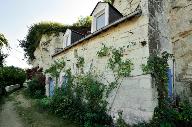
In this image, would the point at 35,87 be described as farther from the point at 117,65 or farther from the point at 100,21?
the point at 117,65

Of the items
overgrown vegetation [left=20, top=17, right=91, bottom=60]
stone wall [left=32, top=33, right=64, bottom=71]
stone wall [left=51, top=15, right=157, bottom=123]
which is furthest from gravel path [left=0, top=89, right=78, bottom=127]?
overgrown vegetation [left=20, top=17, right=91, bottom=60]

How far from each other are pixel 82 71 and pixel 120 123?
3985 mm

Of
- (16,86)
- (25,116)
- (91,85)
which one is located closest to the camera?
(91,85)

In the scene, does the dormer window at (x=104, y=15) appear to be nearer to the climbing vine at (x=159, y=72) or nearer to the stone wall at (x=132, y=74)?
the stone wall at (x=132, y=74)

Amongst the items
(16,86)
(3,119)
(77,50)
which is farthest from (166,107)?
(16,86)

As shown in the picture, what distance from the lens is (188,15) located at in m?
10.3

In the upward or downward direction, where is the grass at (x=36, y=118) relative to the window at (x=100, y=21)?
downward

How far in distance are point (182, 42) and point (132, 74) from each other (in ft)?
10.9

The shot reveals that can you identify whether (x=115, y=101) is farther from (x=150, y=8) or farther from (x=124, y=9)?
Result: (x=124, y=9)

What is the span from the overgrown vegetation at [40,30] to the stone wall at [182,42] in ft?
35.1

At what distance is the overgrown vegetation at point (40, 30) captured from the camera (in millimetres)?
21047

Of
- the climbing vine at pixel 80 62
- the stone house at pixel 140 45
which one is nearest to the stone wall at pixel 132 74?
the stone house at pixel 140 45

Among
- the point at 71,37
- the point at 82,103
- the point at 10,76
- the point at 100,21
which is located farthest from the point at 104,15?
the point at 10,76

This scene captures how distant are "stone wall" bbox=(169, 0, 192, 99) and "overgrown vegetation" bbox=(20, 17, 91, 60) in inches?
421
